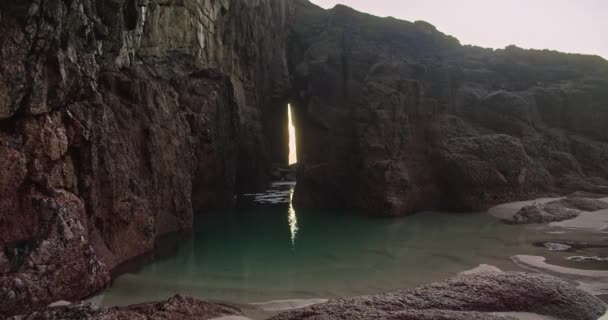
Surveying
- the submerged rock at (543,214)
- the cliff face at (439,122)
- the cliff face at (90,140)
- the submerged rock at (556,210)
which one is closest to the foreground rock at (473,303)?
the cliff face at (90,140)

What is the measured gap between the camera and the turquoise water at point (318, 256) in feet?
37.2

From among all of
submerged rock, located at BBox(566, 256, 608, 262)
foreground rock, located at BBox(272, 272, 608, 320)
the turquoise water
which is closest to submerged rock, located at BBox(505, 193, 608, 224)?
the turquoise water

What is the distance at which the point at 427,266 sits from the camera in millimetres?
13227


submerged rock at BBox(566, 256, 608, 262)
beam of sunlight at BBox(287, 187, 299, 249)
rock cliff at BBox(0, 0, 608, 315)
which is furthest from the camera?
beam of sunlight at BBox(287, 187, 299, 249)

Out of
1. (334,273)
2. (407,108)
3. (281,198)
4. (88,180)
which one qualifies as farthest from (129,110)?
(281,198)

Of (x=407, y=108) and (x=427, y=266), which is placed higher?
(x=407, y=108)

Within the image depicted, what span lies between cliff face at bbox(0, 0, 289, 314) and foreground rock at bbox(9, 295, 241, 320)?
2427 millimetres

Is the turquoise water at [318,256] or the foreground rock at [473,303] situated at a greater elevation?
the foreground rock at [473,303]

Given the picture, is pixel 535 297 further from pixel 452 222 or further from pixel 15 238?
pixel 452 222

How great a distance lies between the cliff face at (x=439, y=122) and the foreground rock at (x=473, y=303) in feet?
47.6

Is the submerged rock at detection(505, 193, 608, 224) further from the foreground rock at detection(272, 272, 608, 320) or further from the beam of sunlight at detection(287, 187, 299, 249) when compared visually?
the foreground rock at detection(272, 272, 608, 320)

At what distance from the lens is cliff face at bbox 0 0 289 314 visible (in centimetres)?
989

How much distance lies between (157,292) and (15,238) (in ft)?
10.9

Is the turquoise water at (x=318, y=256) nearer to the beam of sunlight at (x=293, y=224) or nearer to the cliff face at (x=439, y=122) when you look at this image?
the beam of sunlight at (x=293, y=224)
